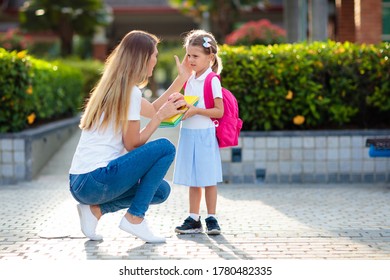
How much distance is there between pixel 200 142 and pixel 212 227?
65 centimetres

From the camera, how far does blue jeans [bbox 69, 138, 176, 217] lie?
18.4 ft

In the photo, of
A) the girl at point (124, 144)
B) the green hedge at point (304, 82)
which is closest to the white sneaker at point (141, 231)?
the girl at point (124, 144)

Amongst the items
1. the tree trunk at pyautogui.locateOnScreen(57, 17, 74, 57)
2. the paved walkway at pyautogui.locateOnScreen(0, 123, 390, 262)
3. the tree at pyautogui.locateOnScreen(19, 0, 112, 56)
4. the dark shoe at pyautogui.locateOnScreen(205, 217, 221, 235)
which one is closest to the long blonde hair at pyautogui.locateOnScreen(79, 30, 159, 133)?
the paved walkway at pyautogui.locateOnScreen(0, 123, 390, 262)

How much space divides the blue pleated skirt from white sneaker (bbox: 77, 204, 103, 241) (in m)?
0.75

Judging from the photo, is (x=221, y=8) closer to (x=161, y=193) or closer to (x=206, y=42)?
(x=206, y=42)

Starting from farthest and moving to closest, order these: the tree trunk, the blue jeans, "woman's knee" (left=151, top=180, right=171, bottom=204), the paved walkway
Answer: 1. the tree trunk
2. "woman's knee" (left=151, top=180, right=171, bottom=204)
3. the blue jeans
4. the paved walkway

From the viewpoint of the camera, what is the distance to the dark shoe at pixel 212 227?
6.05m

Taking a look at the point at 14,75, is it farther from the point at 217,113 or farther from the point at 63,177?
the point at 217,113

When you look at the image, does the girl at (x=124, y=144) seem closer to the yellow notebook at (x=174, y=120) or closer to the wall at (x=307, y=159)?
the yellow notebook at (x=174, y=120)

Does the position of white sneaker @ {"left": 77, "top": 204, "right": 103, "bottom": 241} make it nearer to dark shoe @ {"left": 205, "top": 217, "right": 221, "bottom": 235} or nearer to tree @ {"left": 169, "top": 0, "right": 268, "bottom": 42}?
dark shoe @ {"left": 205, "top": 217, "right": 221, "bottom": 235}

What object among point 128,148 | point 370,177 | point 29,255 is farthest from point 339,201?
point 29,255

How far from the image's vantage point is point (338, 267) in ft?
16.0

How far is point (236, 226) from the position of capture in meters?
6.47

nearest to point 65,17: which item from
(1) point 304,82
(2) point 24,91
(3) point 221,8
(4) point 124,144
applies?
(3) point 221,8
